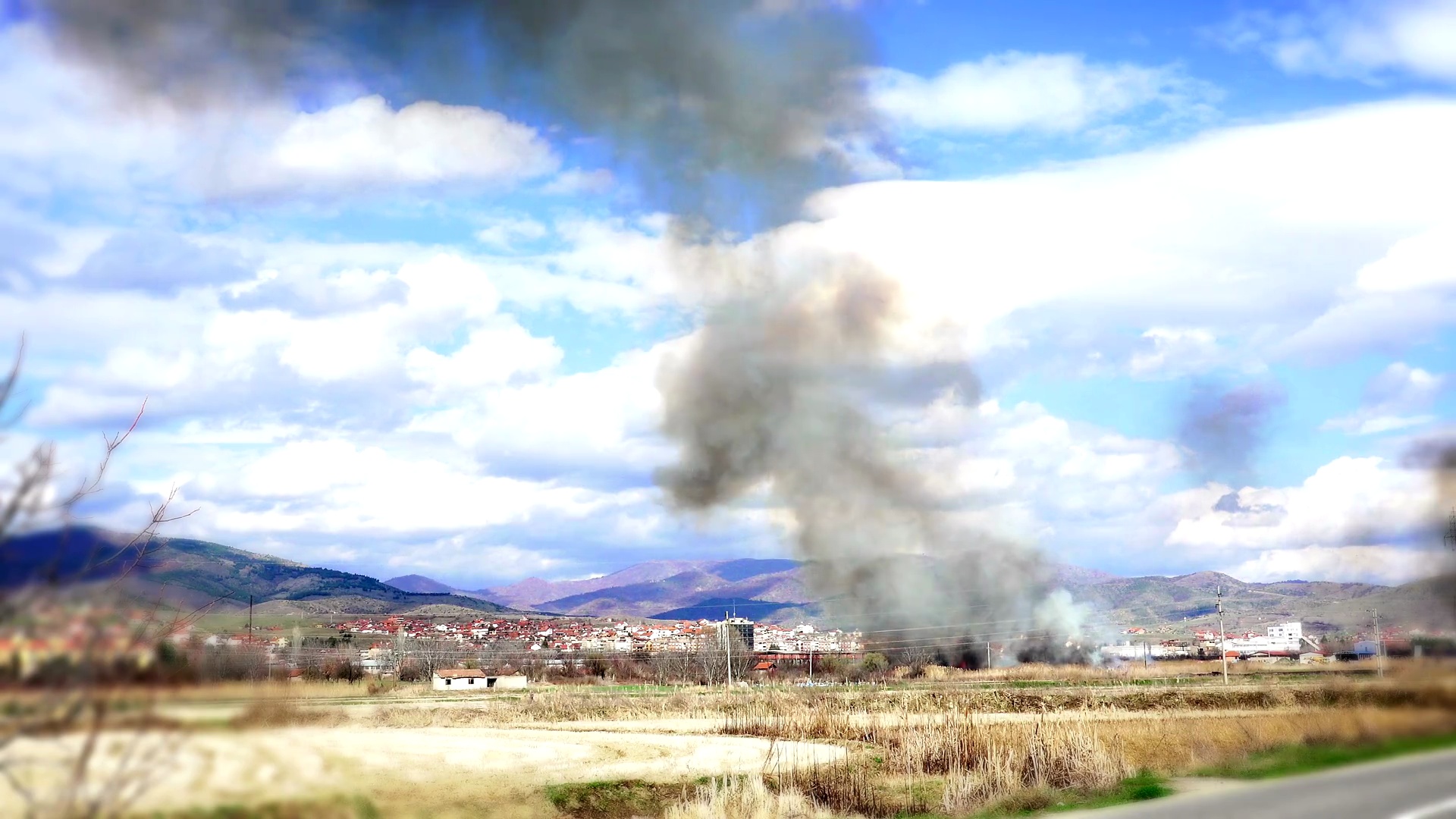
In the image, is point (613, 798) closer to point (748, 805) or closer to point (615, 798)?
point (615, 798)

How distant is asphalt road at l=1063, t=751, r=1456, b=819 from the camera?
22250 millimetres

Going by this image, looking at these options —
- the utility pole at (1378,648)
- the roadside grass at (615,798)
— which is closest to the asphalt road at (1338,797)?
the utility pole at (1378,648)

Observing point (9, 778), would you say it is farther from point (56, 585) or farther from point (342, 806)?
point (342, 806)

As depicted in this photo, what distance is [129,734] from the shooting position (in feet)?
37.7

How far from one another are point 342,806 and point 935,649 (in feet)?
538

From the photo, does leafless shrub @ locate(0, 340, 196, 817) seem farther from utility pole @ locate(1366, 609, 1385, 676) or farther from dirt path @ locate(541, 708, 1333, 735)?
dirt path @ locate(541, 708, 1333, 735)

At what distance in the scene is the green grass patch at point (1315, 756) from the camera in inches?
957

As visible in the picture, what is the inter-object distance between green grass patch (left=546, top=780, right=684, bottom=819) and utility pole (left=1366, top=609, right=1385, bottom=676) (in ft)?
73.4

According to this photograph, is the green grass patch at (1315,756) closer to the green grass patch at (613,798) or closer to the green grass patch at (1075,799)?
the green grass patch at (1075,799)

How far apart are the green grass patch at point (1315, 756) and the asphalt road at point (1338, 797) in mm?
482

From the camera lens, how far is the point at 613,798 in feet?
139

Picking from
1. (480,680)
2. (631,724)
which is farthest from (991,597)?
(631,724)

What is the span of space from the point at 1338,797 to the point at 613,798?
82.8 ft

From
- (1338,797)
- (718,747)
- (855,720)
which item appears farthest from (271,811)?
(855,720)
